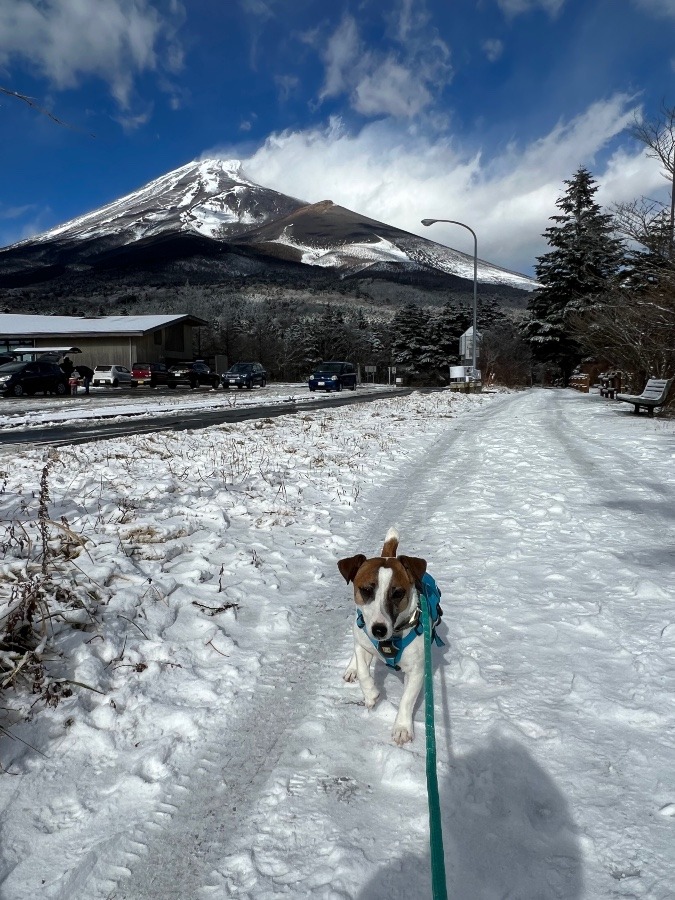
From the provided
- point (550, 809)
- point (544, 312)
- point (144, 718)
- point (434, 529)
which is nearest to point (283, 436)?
point (434, 529)

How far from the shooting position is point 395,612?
2367 millimetres

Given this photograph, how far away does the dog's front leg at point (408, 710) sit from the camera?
7.87 feet

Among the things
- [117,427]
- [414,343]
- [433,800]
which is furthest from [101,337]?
[433,800]

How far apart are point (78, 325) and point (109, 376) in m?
12.5

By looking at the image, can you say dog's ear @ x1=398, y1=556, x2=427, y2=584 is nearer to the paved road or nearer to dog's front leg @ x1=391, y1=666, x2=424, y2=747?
dog's front leg @ x1=391, y1=666, x2=424, y2=747

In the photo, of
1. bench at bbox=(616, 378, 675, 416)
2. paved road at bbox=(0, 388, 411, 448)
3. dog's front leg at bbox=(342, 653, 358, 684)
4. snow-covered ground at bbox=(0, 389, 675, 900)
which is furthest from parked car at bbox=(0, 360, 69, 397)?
dog's front leg at bbox=(342, 653, 358, 684)

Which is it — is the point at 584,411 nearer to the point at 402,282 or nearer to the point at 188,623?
the point at 188,623

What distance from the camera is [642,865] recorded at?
70.8 inches

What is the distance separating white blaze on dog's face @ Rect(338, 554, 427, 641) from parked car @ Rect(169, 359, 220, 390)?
3910 cm

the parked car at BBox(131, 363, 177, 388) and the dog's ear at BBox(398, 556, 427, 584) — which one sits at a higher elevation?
the parked car at BBox(131, 363, 177, 388)

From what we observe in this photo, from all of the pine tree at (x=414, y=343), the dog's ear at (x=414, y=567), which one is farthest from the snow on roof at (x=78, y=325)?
the dog's ear at (x=414, y=567)

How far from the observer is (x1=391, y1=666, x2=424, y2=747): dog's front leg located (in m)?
2.40

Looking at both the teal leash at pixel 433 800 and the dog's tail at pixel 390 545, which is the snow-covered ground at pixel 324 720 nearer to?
the teal leash at pixel 433 800

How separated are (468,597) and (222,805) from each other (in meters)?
2.33
